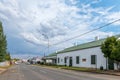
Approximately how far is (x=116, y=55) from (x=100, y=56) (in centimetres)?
1248

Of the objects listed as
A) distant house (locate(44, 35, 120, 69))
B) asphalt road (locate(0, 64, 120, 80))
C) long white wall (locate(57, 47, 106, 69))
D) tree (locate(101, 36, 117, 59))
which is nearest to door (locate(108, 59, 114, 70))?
distant house (locate(44, 35, 120, 69))

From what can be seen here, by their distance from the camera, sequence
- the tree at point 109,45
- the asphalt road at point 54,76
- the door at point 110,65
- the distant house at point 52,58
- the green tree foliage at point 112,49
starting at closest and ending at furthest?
the asphalt road at point 54,76
the green tree foliage at point 112,49
the tree at point 109,45
the door at point 110,65
the distant house at point 52,58

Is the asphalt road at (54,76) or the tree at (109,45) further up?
the tree at (109,45)

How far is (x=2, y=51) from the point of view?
59.7 meters

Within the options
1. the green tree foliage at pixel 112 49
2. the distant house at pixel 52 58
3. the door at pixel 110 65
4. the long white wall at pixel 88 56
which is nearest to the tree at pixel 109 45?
the green tree foliage at pixel 112 49

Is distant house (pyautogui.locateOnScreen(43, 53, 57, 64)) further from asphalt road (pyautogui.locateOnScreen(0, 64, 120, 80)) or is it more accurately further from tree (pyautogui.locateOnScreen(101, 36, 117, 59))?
asphalt road (pyautogui.locateOnScreen(0, 64, 120, 80))

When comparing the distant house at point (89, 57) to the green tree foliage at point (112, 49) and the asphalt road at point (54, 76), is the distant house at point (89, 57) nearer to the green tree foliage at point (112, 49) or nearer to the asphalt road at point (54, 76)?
the green tree foliage at point (112, 49)

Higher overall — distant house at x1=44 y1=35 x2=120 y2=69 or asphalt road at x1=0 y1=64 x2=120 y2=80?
distant house at x1=44 y1=35 x2=120 y2=69

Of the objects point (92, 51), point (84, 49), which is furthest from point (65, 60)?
point (92, 51)

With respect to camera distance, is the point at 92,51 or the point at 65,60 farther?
the point at 65,60

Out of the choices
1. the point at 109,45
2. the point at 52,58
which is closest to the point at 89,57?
the point at 109,45

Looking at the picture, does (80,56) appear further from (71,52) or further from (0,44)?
(0,44)

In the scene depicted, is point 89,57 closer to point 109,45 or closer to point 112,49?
point 109,45

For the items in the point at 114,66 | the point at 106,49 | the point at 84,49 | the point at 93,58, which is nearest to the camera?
the point at 106,49
